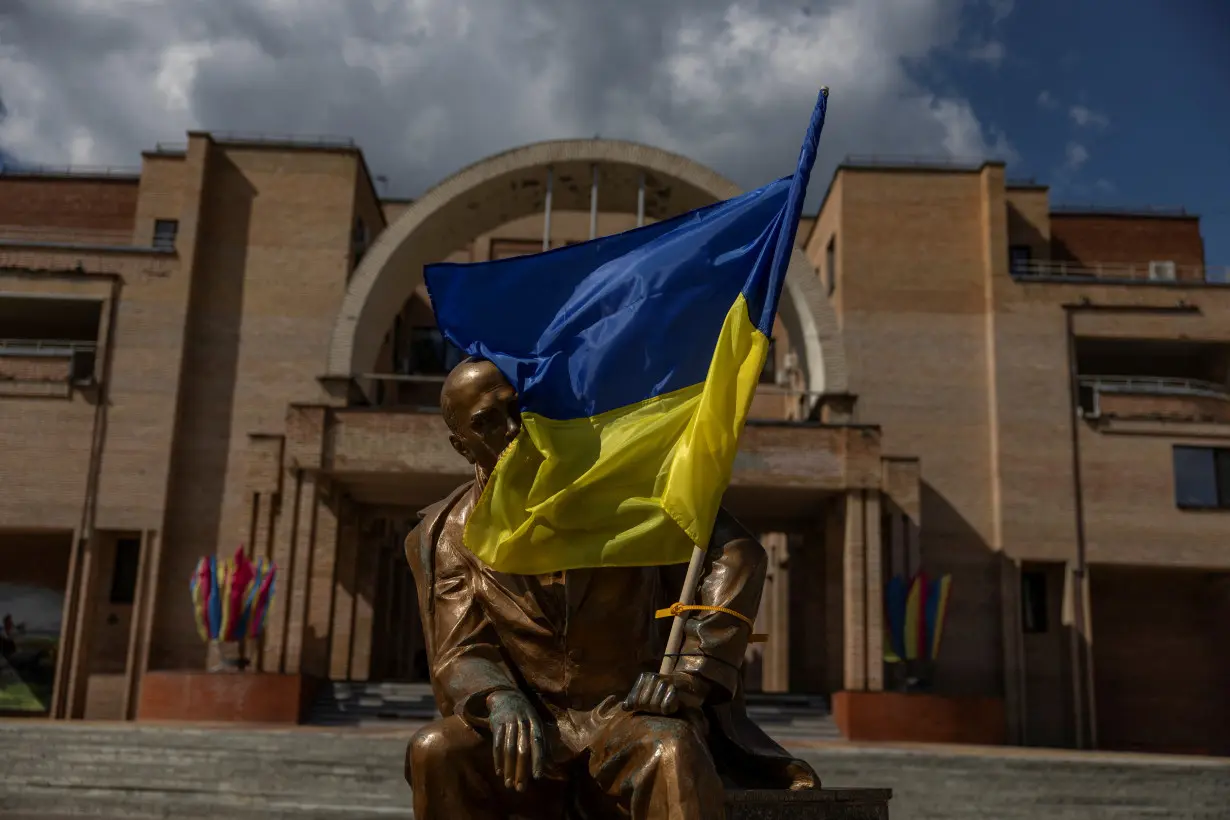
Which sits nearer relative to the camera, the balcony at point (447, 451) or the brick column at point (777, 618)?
the balcony at point (447, 451)

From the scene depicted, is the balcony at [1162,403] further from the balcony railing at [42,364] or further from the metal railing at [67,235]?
the metal railing at [67,235]

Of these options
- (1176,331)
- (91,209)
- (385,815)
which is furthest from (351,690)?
(1176,331)

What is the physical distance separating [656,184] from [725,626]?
19.5 metres

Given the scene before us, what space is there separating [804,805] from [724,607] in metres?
0.53

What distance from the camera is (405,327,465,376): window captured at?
29.5m

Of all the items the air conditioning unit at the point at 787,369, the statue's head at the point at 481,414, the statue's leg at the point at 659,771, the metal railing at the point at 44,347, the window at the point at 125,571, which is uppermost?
the air conditioning unit at the point at 787,369

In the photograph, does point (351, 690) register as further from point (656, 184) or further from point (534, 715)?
point (534, 715)

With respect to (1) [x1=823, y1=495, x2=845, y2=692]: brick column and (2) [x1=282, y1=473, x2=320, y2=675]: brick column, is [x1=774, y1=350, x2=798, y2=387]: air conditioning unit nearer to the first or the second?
(1) [x1=823, y1=495, x2=845, y2=692]: brick column

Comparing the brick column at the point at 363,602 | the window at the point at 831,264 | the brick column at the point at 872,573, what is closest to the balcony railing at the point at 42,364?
the brick column at the point at 363,602

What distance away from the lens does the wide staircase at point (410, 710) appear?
752 inches

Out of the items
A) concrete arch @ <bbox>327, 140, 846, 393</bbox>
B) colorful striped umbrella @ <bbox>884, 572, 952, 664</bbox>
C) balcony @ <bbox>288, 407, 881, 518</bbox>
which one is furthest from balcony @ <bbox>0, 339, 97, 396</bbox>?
colorful striped umbrella @ <bbox>884, 572, 952, 664</bbox>

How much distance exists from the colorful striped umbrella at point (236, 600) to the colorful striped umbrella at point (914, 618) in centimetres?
995

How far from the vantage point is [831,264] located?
27.8 m

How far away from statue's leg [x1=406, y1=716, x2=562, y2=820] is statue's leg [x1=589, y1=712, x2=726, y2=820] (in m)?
0.28
